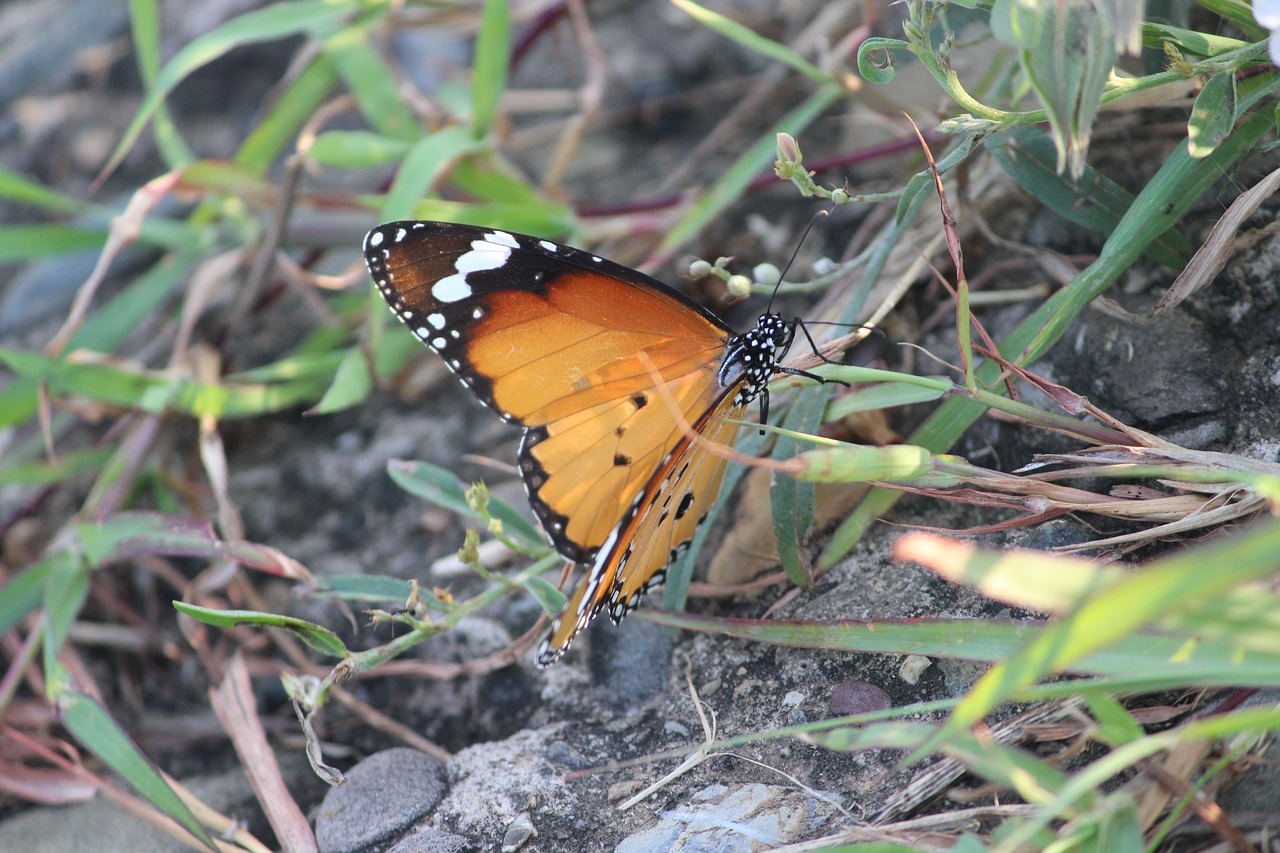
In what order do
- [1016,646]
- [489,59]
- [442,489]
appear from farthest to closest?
[489,59]
[442,489]
[1016,646]

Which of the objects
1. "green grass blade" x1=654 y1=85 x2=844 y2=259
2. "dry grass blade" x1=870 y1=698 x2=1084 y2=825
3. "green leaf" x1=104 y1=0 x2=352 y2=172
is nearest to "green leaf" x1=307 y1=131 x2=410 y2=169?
"green leaf" x1=104 y1=0 x2=352 y2=172

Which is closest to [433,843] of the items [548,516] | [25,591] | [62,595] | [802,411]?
[548,516]

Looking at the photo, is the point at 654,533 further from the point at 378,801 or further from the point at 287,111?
the point at 287,111

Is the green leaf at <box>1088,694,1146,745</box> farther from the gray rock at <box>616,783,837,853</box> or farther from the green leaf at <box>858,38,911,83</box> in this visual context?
the green leaf at <box>858,38,911,83</box>

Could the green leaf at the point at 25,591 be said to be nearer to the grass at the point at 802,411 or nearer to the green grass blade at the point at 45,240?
the grass at the point at 802,411

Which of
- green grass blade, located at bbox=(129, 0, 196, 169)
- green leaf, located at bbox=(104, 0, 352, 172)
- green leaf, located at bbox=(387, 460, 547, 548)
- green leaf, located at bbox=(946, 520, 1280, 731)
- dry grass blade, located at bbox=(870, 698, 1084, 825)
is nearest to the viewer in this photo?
green leaf, located at bbox=(946, 520, 1280, 731)
